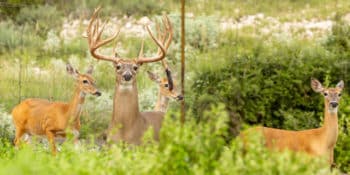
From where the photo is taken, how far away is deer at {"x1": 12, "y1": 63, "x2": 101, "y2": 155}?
15.3m

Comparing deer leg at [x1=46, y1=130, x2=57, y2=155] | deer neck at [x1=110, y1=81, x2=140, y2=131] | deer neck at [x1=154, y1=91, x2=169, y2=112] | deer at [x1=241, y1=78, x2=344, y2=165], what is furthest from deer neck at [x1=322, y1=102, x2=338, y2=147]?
deer neck at [x1=154, y1=91, x2=169, y2=112]

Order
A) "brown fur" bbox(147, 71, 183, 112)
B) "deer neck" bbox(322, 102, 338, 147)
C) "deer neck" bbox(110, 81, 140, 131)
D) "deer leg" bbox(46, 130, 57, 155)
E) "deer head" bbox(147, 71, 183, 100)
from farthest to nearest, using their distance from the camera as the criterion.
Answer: "brown fur" bbox(147, 71, 183, 112) < "deer head" bbox(147, 71, 183, 100) < "deer leg" bbox(46, 130, 57, 155) < "deer neck" bbox(110, 81, 140, 131) < "deer neck" bbox(322, 102, 338, 147)

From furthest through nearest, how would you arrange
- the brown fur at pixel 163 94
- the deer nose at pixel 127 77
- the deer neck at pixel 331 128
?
the brown fur at pixel 163 94 → the deer nose at pixel 127 77 → the deer neck at pixel 331 128

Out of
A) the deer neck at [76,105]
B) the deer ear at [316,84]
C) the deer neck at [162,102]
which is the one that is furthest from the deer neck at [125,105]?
the deer neck at [162,102]

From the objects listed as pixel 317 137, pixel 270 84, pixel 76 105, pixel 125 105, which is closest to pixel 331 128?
pixel 317 137

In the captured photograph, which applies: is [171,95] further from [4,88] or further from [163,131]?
[163,131]

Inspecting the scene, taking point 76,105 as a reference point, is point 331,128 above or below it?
below

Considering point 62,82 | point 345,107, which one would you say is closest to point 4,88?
point 62,82

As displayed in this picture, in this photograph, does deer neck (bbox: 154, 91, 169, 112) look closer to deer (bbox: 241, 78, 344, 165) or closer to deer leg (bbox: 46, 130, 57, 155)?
deer leg (bbox: 46, 130, 57, 155)

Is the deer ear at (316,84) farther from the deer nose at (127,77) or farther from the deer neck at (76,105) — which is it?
the deer neck at (76,105)

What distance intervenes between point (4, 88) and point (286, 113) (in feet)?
13.4

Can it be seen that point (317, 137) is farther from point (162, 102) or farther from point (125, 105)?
point (162, 102)

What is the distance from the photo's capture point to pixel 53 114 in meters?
15.6

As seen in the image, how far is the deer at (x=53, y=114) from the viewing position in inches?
604
